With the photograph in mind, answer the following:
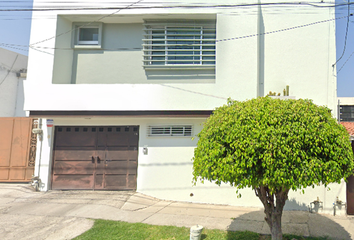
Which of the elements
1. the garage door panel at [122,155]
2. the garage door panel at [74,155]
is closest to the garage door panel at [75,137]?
the garage door panel at [74,155]

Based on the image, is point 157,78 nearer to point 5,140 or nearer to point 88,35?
point 88,35

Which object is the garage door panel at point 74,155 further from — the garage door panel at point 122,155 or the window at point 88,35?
the window at point 88,35

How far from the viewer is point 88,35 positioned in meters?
8.70

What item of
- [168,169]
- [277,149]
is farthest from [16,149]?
[277,149]

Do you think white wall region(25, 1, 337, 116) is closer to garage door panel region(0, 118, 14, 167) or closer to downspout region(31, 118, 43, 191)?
downspout region(31, 118, 43, 191)

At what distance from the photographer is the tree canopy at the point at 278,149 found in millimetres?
3426

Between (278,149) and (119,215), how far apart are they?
4.28 metres

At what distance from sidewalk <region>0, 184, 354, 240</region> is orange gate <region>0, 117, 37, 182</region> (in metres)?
0.92

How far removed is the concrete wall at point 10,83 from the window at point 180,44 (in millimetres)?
8565

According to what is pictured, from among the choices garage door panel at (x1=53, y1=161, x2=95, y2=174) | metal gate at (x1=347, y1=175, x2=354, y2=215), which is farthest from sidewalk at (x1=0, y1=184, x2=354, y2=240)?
garage door panel at (x1=53, y1=161, x2=95, y2=174)

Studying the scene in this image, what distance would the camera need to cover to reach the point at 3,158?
8688 millimetres

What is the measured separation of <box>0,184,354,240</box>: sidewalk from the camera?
5.41 metres

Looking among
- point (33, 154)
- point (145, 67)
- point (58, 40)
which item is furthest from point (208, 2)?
point (33, 154)

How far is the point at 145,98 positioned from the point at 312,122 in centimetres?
473
